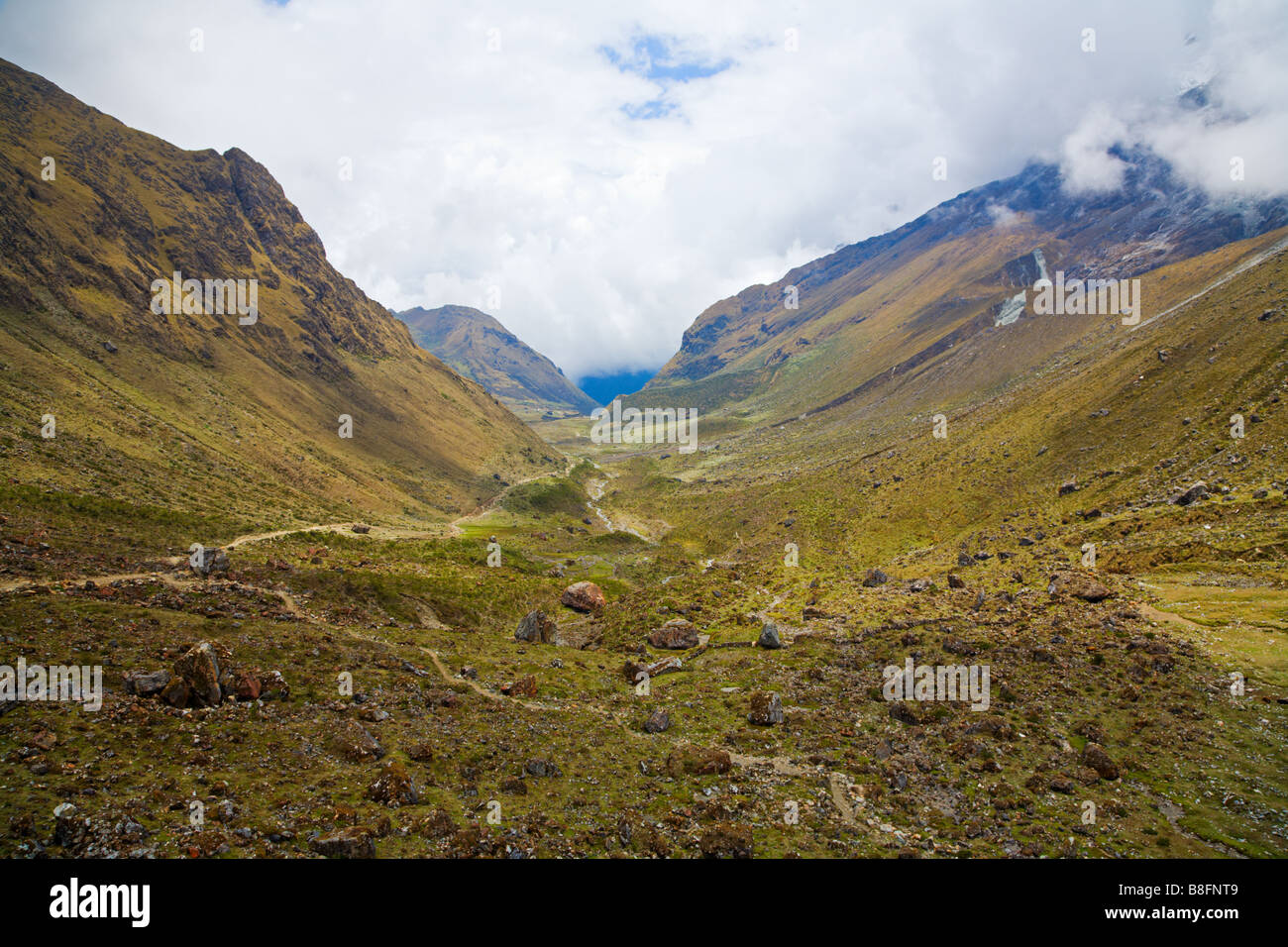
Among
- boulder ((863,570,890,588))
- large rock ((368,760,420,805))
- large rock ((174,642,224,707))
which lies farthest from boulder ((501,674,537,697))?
boulder ((863,570,890,588))

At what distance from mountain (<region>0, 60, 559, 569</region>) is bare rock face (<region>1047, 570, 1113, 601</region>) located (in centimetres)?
7212

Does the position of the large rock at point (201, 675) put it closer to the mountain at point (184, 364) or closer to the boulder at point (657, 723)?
the boulder at point (657, 723)

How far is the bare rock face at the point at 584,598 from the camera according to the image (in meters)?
59.4

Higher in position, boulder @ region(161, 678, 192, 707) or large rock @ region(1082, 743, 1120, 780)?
boulder @ region(161, 678, 192, 707)

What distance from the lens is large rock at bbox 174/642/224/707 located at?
2339cm

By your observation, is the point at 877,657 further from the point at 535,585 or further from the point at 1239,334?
the point at 1239,334

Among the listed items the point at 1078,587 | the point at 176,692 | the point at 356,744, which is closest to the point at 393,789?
the point at 356,744

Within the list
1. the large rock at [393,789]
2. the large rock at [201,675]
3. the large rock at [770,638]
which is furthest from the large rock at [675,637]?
the large rock at [201,675]

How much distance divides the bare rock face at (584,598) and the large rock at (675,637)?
460 inches

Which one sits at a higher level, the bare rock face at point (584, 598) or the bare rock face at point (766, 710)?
the bare rock face at point (584, 598)

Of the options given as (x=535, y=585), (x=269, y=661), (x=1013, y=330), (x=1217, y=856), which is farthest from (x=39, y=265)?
(x=1013, y=330)

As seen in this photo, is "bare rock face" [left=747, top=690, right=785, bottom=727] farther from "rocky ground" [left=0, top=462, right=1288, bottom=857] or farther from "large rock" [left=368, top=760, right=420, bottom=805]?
"large rock" [left=368, top=760, right=420, bottom=805]

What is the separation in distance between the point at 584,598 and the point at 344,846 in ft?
143

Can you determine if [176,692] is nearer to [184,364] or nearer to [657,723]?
[657,723]
